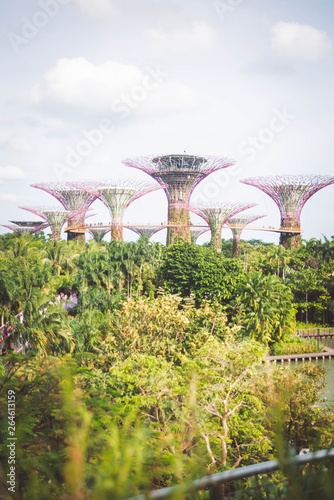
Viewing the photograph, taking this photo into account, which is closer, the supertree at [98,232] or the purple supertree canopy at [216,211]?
the purple supertree canopy at [216,211]

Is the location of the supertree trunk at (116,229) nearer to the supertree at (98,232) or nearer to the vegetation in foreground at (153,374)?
the vegetation in foreground at (153,374)

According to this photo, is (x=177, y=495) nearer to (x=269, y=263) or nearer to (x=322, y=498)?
(x=322, y=498)

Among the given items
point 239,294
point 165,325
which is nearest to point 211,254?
point 239,294

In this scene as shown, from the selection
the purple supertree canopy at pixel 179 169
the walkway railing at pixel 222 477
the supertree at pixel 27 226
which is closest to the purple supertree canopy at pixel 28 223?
the supertree at pixel 27 226

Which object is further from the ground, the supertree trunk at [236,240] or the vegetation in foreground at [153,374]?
the supertree trunk at [236,240]

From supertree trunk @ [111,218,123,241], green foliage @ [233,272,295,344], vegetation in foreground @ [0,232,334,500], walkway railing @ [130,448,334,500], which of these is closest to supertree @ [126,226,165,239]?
supertree trunk @ [111,218,123,241]
